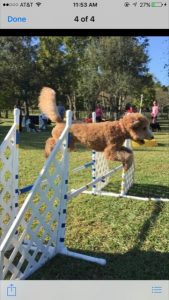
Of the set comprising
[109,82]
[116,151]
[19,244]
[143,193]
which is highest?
[109,82]

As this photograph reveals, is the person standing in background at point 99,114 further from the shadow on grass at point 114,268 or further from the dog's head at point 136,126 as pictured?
the shadow on grass at point 114,268

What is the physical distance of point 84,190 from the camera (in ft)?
13.7

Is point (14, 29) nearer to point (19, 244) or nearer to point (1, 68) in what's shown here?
point (19, 244)

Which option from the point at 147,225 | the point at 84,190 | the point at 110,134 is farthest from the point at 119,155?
the point at 147,225

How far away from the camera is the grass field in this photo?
2873 millimetres

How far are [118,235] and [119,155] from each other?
87cm

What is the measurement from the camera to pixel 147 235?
3668 mm

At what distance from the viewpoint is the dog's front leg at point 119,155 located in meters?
4.04

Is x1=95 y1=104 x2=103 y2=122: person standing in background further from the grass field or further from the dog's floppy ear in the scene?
the dog's floppy ear
